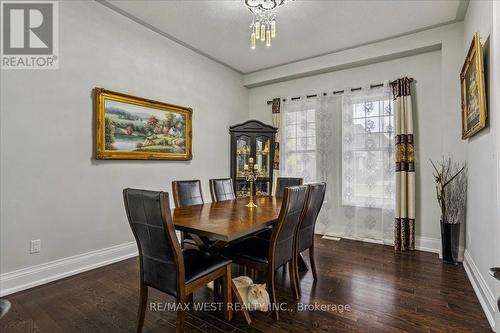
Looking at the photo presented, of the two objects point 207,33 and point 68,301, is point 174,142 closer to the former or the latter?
point 207,33

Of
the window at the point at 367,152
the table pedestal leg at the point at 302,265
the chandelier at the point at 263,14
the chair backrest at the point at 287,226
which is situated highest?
the chandelier at the point at 263,14

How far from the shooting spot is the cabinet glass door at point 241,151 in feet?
15.3

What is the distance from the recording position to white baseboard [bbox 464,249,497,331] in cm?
195

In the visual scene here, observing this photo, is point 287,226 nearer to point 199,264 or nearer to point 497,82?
point 199,264

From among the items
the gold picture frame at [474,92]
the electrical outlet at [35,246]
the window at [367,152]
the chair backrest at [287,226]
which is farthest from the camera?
the window at [367,152]

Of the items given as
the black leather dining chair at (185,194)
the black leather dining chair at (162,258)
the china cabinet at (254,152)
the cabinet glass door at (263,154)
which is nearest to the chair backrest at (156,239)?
the black leather dining chair at (162,258)

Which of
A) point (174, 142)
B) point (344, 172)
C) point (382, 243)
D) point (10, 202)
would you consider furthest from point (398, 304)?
point (10, 202)

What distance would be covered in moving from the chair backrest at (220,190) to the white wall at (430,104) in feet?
8.20

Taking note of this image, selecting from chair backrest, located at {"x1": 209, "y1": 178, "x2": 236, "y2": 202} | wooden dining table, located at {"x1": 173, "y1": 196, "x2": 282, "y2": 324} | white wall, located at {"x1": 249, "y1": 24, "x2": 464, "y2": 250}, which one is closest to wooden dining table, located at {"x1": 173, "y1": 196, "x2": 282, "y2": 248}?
wooden dining table, located at {"x1": 173, "y1": 196, "x2": 282, "y2": 324}

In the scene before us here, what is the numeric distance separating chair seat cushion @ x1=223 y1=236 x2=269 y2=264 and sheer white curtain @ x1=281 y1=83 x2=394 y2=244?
230cm

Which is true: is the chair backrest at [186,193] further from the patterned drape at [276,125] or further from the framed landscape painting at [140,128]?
the patterned drape at [276,125]

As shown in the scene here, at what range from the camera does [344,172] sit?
4.19 meters

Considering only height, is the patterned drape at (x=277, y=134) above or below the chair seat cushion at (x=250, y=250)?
above

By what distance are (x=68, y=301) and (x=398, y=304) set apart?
108 inches
